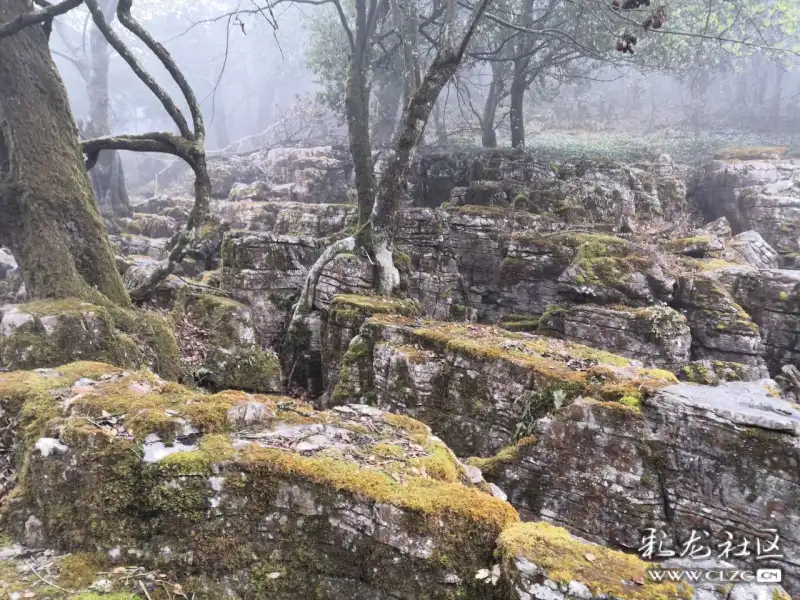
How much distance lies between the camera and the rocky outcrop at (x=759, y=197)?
16500 mm

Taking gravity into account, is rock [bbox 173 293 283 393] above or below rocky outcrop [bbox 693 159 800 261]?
below

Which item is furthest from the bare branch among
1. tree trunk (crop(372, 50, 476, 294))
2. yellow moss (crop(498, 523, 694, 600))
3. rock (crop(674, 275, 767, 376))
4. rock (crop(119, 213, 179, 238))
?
rock (crop(119, 213, 179, 238))

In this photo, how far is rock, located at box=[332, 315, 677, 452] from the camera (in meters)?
5.95

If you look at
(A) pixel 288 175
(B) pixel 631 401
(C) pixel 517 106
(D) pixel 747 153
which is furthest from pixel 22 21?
(D) pixel 747 153

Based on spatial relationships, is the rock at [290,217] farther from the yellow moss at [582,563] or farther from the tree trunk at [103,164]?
the yellow moss at [582,563]

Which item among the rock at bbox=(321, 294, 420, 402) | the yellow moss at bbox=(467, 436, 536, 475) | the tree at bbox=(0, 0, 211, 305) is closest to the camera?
the yellow moss at bbox=(467, 436, 536, 475)

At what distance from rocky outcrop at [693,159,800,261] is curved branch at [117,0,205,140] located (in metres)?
17.4

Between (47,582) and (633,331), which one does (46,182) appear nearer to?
(47,582)

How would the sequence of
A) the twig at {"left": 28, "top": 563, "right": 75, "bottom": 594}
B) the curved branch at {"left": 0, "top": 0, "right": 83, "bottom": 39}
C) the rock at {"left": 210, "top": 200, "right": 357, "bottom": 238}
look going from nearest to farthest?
1. the twig at {"left": 28, "top": 563, "right": 75, "bottom": 594}
2. the curved branch at {"left": 0, "top": 0, "right": 83, "bottom": 39}
3. the rock at {"left": 210, "top": 200, "right": 357, "bottom": 238}

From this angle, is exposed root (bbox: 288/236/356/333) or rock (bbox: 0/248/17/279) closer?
exposed root (bbox: 288/236/356/333)

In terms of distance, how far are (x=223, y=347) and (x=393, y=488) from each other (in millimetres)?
6182

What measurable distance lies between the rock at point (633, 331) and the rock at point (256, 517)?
23.8ft

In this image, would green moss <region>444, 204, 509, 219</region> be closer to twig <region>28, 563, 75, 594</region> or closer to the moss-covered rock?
the moss-covered rock

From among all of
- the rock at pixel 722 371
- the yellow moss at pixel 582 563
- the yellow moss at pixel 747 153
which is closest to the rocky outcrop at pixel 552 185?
the yellow moss at pixel 747 153
